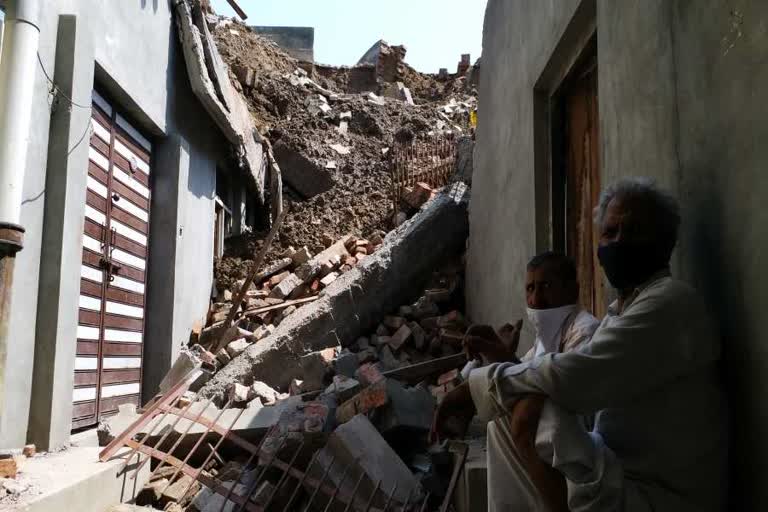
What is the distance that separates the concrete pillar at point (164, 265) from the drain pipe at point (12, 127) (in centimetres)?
292

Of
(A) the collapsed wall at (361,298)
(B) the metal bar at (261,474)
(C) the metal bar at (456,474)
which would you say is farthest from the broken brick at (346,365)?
(C) the metal bar at (456,474)

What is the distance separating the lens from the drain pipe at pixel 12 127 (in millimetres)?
3896

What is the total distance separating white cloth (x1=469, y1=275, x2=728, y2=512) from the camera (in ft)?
5.16

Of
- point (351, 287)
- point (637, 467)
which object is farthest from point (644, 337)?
point (351, 287)

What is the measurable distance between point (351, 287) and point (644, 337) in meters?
5.84

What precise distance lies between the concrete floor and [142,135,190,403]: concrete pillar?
203 cm

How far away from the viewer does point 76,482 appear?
3697 mm

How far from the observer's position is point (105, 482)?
4113 millimetres

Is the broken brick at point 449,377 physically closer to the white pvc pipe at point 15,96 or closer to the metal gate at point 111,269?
the metal gate at point 111,269

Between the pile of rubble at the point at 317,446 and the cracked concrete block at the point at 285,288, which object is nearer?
the pile of rubble at the point at 317,446

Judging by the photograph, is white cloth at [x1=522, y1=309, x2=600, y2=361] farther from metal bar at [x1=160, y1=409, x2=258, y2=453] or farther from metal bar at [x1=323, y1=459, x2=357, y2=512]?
metal bar at [x1=160, y1=409, x2=258, y2=453]

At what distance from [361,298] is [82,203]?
132 inches

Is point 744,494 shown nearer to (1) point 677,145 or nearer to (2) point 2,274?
(1) point 677,145

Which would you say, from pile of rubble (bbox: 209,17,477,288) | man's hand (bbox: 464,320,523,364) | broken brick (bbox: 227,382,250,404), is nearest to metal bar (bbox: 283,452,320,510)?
broken brick (bbox: 227,382,250,404)
